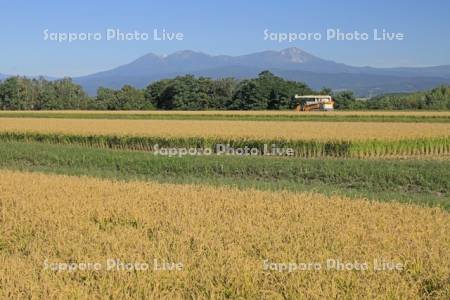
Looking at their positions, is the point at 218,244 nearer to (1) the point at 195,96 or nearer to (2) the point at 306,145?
(2) the point at 306,145

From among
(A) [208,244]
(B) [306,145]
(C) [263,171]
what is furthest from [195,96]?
(A) [208,244]

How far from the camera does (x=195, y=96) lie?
306ft

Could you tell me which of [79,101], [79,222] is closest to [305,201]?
[79,222]

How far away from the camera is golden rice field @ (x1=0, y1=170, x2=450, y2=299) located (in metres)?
5.06

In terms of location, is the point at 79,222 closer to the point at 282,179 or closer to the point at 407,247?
the point at 407,247

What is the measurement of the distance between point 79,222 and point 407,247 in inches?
180

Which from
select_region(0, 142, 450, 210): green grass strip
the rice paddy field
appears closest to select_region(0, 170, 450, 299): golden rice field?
the rice paddy field

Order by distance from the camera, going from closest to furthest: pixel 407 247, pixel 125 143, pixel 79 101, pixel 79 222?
pixel 407 247
pixel 79 222
pixel 125 143
pixel 79 101

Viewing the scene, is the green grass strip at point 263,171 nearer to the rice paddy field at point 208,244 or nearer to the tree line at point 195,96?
the rice paddy field at point 208,244

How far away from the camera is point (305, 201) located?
32.3 ft

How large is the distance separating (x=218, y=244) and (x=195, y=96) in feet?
288

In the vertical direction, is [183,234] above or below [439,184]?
above

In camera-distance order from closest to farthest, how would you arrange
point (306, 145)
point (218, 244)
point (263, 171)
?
point (218, 244) → point (263, 171) → point (306, 145)

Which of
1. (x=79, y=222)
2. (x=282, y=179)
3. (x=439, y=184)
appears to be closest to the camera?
(x=79, y=222)
